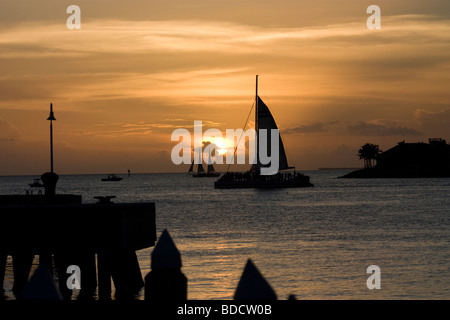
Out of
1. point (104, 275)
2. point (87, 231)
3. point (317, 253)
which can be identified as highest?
point (87, 231)

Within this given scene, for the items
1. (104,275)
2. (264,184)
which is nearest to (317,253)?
(104,275)

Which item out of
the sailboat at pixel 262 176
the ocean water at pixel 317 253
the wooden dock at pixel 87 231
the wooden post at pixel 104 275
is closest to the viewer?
the wooden dock at pixel 87 231

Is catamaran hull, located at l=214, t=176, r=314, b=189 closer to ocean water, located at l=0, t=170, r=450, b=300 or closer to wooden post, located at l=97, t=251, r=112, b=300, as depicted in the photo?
ocean water, located at l=0, t=170, r=450, b=300

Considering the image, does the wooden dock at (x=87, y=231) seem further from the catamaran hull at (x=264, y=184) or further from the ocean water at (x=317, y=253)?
the catamaran hull at (x=264, y=184)

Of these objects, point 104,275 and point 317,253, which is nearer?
point 104,275

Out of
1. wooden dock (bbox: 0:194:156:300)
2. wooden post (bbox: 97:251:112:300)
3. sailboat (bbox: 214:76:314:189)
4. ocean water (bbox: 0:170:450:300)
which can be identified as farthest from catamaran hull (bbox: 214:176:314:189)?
wooden dock (bbox: 0:194:156:300)

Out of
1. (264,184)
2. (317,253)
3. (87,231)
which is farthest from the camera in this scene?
(264,184)

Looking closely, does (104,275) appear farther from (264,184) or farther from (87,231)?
(264,184)

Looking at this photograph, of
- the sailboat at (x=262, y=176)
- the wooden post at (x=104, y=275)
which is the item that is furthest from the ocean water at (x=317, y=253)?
the sailboat at (x=262, y=176)

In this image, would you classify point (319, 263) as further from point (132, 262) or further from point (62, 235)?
point (62, 235)

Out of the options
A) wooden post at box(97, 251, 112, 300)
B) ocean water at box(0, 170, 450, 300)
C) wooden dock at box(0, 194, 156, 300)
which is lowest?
ocean water at box(0, 170, 450, 300)
